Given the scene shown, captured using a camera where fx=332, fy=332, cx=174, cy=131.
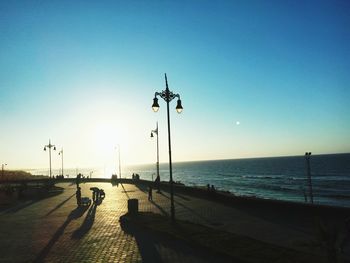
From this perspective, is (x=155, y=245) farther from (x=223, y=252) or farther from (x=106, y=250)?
(x=223, y=252)

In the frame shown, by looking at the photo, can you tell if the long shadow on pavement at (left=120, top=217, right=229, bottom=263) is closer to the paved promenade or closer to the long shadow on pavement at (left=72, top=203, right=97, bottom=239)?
the paved promenade

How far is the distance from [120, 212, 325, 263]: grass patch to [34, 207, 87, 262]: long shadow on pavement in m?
4.05

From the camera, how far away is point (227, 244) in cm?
1257

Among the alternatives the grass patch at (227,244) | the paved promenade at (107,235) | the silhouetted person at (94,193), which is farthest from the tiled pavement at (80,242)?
the silhouetted person at (94,193)

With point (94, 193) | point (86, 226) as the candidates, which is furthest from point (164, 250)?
point (94, 193)

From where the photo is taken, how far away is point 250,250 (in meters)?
11.7

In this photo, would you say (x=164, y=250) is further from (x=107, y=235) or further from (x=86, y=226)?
(x=86, y=226)

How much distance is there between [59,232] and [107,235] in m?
3.06

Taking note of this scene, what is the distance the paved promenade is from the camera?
12414 millimetres

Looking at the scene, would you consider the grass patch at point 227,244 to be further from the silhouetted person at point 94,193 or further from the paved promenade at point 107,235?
the silhouetted person at point 94,193

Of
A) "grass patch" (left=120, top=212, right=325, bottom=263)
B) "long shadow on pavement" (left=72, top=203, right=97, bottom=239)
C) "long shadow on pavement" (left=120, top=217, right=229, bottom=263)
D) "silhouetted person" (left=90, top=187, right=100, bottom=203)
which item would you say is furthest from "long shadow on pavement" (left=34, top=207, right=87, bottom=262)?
"silhouetted person" (left=90, top=187, right=100, bottom=203)

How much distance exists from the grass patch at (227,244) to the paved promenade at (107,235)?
57 cm

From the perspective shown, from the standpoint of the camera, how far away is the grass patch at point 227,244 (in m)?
10.7

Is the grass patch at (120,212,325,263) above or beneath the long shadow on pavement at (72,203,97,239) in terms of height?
above
